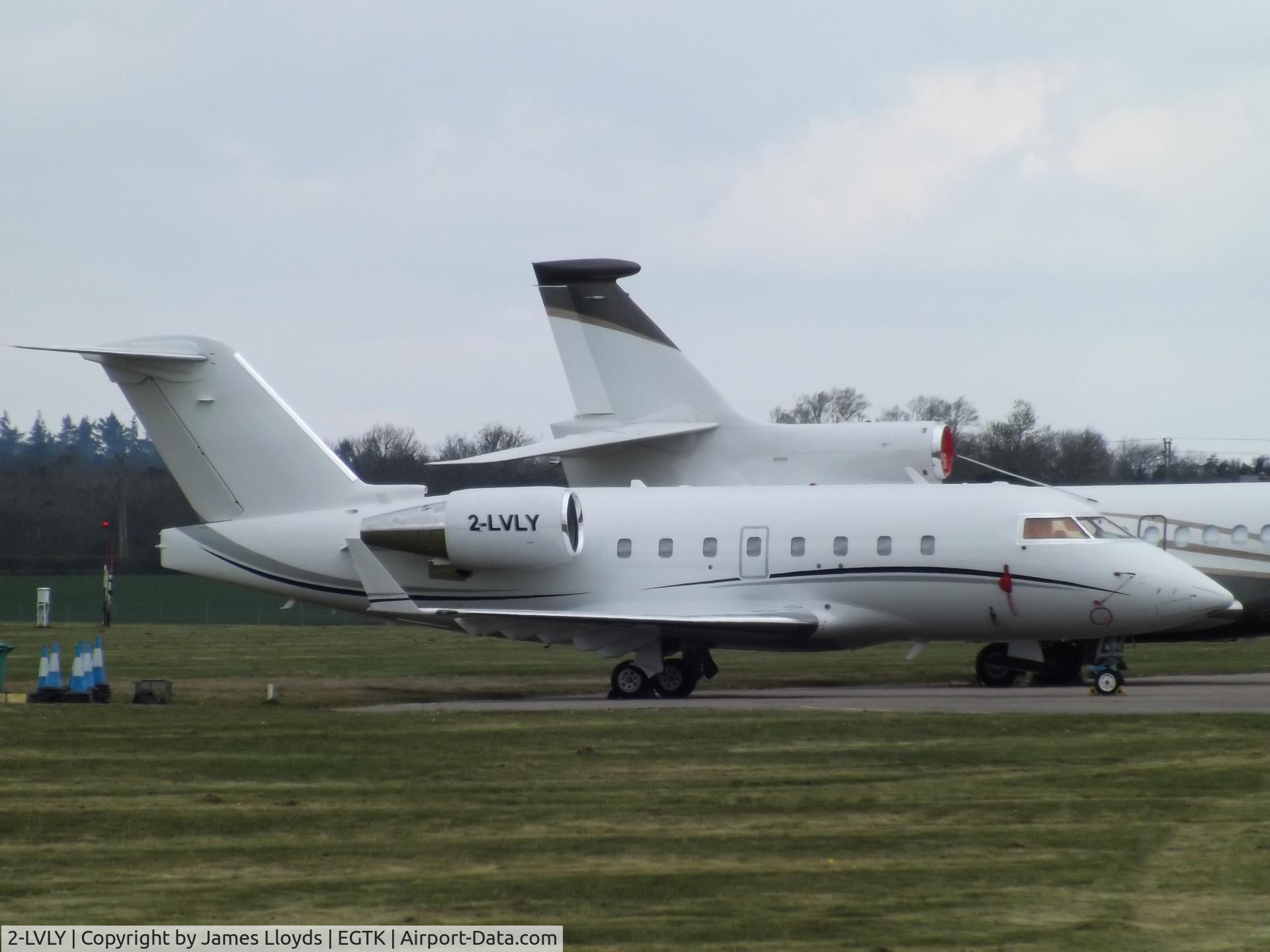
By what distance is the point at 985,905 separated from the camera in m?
Answer: 9.56

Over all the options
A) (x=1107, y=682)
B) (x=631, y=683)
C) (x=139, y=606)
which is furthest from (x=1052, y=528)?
(x=139, y=606)

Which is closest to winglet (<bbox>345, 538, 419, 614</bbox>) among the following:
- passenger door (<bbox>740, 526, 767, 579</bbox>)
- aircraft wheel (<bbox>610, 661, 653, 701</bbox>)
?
aircraft wheel (<bbox>610, 661, 653, 701</bbox>)

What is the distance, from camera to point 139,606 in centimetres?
5769

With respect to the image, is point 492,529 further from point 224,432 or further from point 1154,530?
point 1154,530

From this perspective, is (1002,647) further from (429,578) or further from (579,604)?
(429,578)

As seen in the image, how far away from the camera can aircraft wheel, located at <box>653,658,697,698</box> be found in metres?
24.5

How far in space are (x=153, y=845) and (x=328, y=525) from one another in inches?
554

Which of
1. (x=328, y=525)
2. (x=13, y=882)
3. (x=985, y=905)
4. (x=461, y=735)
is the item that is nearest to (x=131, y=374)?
(x=328, y=525)

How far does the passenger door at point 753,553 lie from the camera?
24578 mm

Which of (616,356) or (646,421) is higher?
(616,356)

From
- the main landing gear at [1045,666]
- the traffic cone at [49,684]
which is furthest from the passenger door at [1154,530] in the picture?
the traffic cone at [49,684]

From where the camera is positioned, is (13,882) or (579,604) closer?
(13,882)

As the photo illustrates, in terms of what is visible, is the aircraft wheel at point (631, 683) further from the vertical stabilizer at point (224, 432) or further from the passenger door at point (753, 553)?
the vertical stabilizer at point (224, 432)

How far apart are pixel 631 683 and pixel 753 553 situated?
8.56ft
